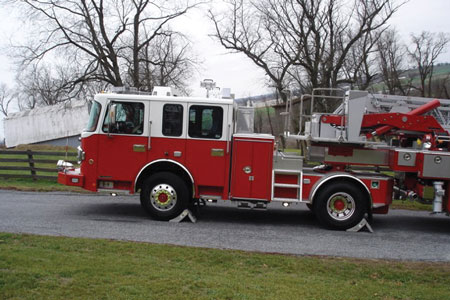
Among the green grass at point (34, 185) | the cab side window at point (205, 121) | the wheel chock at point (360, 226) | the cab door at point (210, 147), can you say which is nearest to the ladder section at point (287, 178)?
the cab door at point (210, 147)

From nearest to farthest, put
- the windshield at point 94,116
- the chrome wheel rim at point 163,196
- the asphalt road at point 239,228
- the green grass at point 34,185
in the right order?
1. the asphalt road at point 239,228
2. the chrome wheel rim at point 163,196
3. the windshield at point 94,116
4. the green grass at point 34,185

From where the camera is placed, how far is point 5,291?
15.2ft

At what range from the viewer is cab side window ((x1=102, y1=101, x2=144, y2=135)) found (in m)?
9.38

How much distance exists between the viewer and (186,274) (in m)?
5.61

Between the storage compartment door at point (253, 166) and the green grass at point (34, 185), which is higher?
the storage compartment door at point (253, 166)

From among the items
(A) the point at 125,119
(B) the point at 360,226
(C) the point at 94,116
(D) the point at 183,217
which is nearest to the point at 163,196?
(D) the point at 183,217

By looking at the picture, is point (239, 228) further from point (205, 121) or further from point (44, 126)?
point (44, 126)

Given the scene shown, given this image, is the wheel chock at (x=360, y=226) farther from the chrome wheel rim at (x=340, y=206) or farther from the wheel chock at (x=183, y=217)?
the wheel chock at (x=183, y=217)

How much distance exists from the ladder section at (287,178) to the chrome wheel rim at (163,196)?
202cm

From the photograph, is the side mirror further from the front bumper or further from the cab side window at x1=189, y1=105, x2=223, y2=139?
the cab side window at x1=189, y1=105, x2=223, y2=139

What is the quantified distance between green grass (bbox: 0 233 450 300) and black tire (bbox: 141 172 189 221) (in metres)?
2.18

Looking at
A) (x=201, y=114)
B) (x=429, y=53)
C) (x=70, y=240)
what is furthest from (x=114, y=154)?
(x=429, y=53)

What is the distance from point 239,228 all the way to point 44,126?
45.8 meters

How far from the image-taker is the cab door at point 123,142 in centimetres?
933
